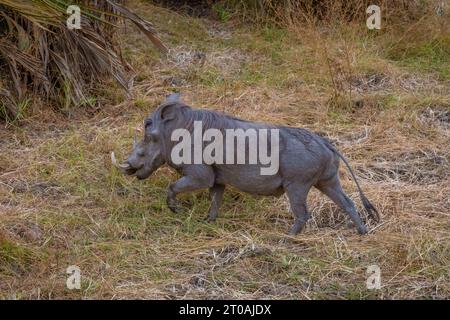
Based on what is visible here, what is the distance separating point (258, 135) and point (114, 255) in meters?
1.11

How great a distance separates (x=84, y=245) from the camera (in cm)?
494

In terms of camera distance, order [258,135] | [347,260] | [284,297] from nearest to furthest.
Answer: [284,297] → [347,260] → [258,135]

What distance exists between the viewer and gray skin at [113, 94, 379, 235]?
502 cm

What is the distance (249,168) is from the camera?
201 inches

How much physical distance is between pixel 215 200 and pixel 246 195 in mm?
371

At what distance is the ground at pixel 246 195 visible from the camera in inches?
180

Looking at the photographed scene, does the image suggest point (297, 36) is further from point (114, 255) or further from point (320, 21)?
point (114, 255)

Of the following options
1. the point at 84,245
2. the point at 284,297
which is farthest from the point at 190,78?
the point at 284,297
